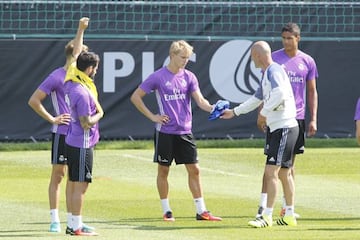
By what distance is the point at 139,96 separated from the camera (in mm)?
13836

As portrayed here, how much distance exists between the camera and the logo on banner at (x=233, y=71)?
77.9 feet

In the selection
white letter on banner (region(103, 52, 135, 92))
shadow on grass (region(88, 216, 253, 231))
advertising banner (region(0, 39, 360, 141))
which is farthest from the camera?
white letter on banner (region(103, 52, 135, 92))

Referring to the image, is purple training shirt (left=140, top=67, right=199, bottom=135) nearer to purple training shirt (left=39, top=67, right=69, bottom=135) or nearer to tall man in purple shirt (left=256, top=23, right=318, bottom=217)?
tall man in purple shirt (left=256, top=23, right=318, bottom=217)

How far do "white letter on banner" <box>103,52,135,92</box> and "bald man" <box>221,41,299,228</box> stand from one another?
1074cm

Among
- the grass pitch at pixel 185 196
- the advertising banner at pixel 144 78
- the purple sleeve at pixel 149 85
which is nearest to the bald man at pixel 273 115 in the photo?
the grass pitch at pixel 185 196

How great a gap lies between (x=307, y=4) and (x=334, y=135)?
9.28 ft

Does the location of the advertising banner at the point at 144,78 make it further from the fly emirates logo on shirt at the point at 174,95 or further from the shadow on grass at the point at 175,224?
the shadow on grass at the point at 175,224

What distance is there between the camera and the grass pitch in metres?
12.4

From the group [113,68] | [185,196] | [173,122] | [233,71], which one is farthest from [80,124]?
[233,71]

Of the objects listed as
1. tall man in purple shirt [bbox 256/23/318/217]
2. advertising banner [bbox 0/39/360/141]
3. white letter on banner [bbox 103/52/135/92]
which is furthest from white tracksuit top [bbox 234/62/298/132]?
white letter on banner [bbox 103/52/135/92]

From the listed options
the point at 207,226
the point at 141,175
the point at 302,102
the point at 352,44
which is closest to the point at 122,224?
the point at 207,226

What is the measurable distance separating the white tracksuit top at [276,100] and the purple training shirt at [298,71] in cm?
121

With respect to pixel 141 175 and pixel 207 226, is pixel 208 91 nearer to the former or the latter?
pixel 141 175

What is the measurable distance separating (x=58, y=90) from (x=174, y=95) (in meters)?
1.67
